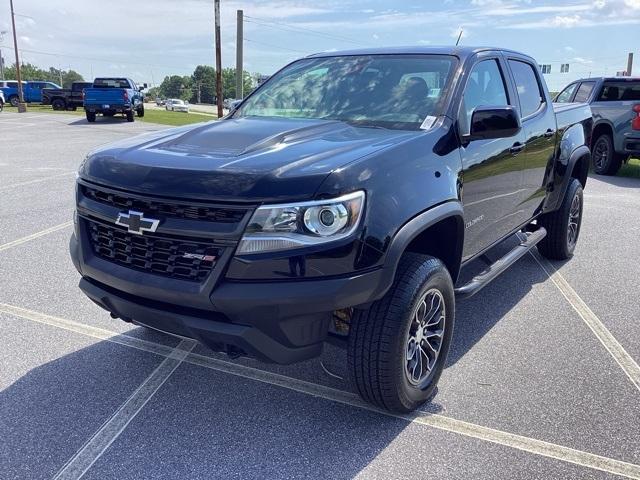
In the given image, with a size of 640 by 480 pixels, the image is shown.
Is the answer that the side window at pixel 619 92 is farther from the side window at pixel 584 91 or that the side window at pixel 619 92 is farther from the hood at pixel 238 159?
the hood at pixel 238 159

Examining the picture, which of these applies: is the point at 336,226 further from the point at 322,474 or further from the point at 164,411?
the point at 164,411

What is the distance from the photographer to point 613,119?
11867 millimetres

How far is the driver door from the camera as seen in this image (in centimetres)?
357

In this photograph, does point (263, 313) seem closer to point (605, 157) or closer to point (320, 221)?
point (320, 221)

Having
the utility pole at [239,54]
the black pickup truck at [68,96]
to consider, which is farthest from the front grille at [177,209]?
the black pickup truck at [68,96]

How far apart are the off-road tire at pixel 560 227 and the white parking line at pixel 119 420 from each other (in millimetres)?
3656

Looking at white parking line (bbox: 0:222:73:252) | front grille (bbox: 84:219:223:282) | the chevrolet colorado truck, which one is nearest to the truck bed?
front grille (bbox: 84:219:223:282)

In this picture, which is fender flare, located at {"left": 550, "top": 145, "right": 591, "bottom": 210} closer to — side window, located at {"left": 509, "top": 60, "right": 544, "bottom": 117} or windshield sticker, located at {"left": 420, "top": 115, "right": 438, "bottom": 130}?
side window, located at {"left": 509, "top": 60, "right": 544, "bottom": 117}

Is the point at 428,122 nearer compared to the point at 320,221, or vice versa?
the point at 320,221

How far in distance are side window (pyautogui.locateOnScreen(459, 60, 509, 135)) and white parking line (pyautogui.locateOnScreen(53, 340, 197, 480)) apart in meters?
2.24

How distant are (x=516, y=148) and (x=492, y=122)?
951mm

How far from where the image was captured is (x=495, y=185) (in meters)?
3.96

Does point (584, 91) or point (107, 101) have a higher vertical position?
point (584, 91)

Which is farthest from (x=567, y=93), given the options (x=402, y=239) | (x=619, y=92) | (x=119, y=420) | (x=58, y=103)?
(x=58, y=103)
